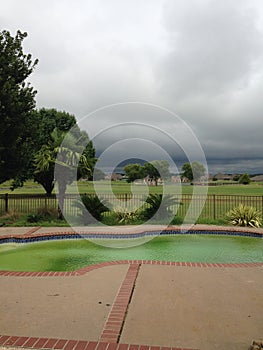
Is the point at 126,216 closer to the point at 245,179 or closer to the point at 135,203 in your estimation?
the point at 135,203

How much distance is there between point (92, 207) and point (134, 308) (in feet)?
28.1

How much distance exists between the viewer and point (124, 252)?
25.7 ft

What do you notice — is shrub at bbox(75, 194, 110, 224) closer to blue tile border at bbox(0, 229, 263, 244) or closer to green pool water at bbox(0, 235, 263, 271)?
blue tile border at bbox(0, 229, 263, 244)

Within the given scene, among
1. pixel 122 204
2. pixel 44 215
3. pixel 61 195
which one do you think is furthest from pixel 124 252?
pixel 44 215

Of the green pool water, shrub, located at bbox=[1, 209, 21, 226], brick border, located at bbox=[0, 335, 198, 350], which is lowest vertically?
the green pool water

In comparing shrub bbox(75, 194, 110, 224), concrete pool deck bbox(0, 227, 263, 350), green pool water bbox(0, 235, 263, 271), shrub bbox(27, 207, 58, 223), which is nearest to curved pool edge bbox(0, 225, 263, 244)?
green pool water bbox(0, 235, 263, 271)

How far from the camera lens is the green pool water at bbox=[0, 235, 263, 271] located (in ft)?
22.4

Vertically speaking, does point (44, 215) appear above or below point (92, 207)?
below

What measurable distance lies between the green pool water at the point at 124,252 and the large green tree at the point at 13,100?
367 cm

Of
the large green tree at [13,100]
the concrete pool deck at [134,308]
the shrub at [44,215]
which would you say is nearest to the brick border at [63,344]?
the concrete pool deck at [134,308]

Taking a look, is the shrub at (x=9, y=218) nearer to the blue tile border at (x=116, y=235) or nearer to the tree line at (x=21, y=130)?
the tree line at (x=21, y=130)

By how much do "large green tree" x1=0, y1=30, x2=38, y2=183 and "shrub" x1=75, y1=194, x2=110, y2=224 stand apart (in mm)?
2798

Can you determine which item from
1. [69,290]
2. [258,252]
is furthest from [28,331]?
[258,252]

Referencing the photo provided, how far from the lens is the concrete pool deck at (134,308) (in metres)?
3.09
